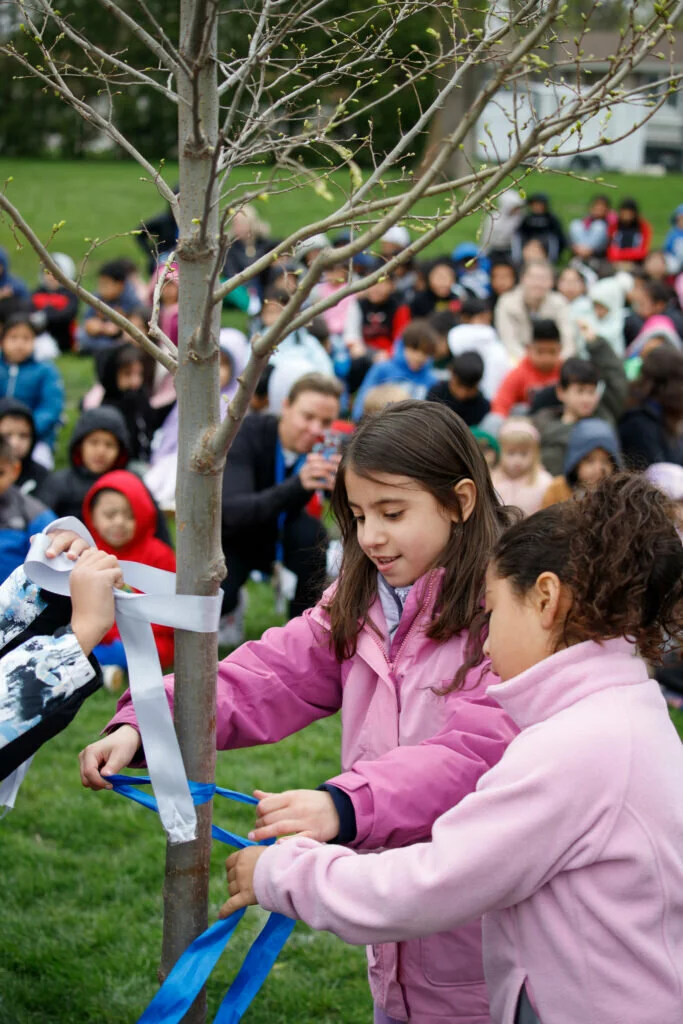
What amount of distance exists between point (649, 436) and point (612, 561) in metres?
5.39

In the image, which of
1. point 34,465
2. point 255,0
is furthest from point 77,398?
point 255,0

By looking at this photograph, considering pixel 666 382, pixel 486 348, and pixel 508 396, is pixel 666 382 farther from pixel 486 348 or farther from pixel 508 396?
pixel 486 348

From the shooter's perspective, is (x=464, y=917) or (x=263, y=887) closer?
(x=464, y=917)

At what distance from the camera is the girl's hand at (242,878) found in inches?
79.8

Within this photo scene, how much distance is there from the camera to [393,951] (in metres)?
2.35

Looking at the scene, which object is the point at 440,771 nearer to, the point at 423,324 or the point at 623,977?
the point at 623,977

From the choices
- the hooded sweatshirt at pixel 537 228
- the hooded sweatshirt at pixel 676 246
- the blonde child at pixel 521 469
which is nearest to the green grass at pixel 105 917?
the blonde child at pixel 521 469

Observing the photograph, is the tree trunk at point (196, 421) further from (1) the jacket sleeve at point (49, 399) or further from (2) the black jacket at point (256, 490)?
(1) the jacket sleeve at point (49, 399)

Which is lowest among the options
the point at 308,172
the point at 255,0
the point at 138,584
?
the point at 138,584

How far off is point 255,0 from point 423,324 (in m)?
6.92

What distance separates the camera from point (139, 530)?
18.8 ft

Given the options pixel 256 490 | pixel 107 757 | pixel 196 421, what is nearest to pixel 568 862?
pixel 107 757

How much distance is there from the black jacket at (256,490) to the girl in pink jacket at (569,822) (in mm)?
3721

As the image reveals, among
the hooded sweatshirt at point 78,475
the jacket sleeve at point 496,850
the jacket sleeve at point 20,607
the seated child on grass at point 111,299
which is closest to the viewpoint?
the jacket sleeve at point 496,850
